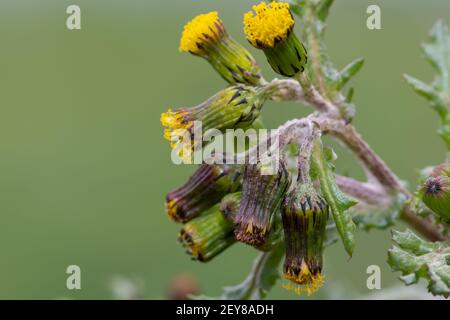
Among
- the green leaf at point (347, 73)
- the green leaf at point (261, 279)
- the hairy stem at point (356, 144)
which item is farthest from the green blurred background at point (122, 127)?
the green leaf at point (347, 73)

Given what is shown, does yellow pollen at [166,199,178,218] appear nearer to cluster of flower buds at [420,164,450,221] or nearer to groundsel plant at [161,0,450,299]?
groundsel plant at [161,0,450,299]

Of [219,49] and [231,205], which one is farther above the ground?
[219,49]

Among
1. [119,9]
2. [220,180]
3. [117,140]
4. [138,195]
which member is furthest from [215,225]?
[119,9]

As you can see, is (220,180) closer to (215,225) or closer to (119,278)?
(215,225)

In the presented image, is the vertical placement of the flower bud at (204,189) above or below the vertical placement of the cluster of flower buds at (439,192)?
above

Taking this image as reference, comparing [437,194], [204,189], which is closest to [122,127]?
[204,189]

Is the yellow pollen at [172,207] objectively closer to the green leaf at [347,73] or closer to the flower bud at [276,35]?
the flower bud at [276,35]

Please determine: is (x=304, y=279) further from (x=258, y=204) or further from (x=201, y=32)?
(x=201, y=32)
